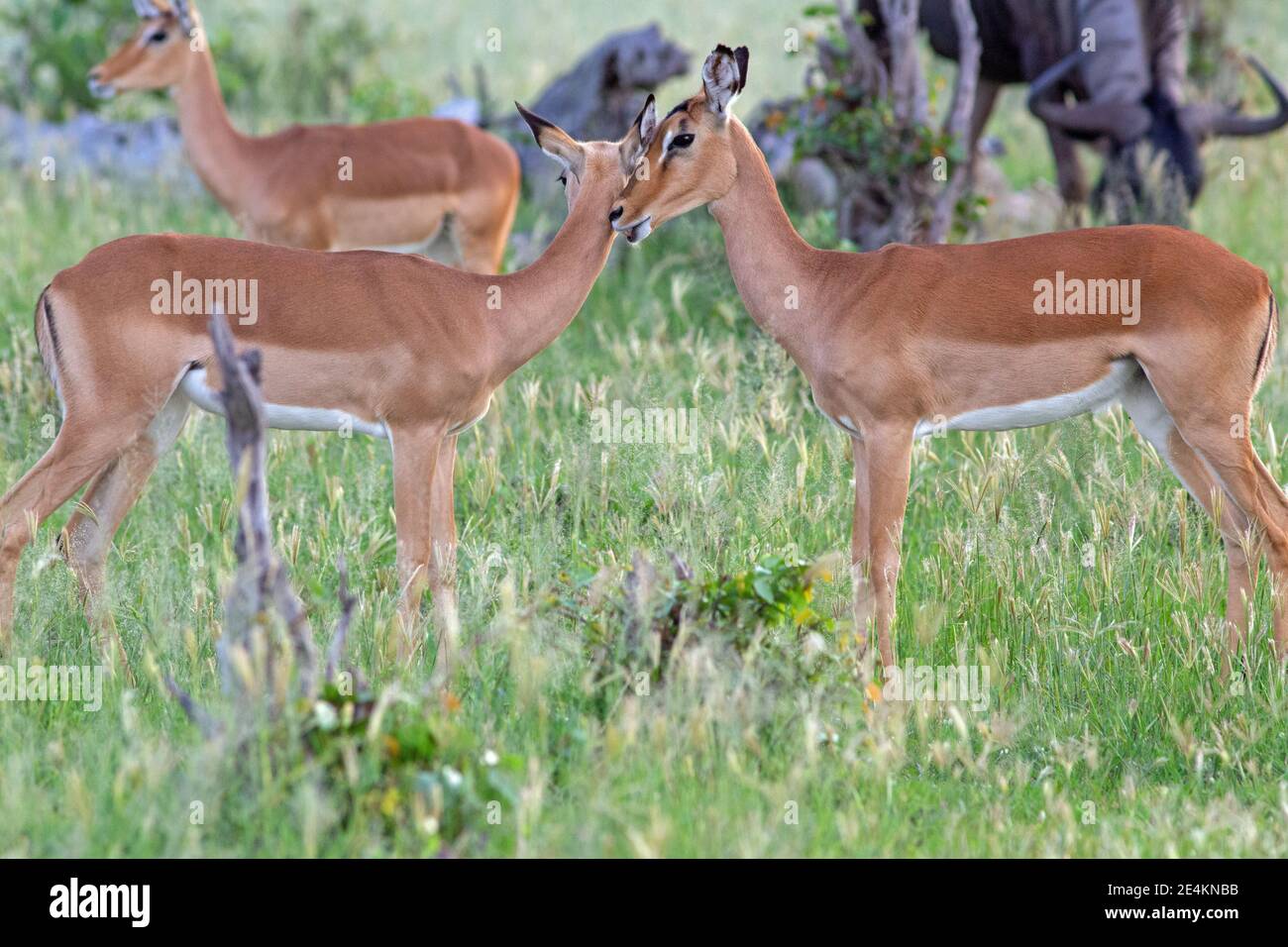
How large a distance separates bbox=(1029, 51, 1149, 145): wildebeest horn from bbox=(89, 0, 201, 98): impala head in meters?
5.07

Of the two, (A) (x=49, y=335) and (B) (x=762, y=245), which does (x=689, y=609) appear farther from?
(A) (x=49, y=335)

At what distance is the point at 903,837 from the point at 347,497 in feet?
10.3

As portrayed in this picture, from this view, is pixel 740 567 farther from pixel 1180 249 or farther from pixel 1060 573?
pixel 1180 249

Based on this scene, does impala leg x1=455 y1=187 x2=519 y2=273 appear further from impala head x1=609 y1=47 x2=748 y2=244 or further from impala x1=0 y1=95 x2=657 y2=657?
impala head x1=609 y1=47 x2=748 y2=244

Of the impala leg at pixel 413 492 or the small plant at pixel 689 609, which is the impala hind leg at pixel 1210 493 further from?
the impala leg at pixel 413 492

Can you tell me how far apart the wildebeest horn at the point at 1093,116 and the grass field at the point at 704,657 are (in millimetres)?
3179

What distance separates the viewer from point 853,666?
15.2 feet

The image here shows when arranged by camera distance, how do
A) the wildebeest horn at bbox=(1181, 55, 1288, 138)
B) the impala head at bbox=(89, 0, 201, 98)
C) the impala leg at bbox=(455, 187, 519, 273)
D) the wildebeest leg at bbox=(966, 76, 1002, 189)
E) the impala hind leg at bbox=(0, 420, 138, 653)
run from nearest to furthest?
1. the impala hind leg at bbox=(0, 420, 138, 653)
2. the impala head at bbox=(89, 0, 201, 98)
3. the impala leg at bbox=(455, 187, 519, 273)
4. the wildebeest horn at bbox=(1181, 55, 1288, 138)
5. the wildebeest leg at bbox=(966, 76, 1002, 189)

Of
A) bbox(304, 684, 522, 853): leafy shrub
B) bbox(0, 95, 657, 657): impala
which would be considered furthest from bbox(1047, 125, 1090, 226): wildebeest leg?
bbox(304, 684, 522, 853): leafy shrub

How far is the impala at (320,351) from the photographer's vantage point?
16.8ft

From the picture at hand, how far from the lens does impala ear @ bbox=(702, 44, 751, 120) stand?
525cm

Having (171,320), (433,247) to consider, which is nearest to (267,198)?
(433,247)

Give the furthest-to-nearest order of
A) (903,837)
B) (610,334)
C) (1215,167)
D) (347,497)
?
1. (1215,167)
2. (610,334)
3. (347,497)
4. (903,837)

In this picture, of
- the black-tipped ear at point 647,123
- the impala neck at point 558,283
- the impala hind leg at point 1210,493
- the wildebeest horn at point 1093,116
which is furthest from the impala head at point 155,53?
the impala hind leg at point 1210,493
